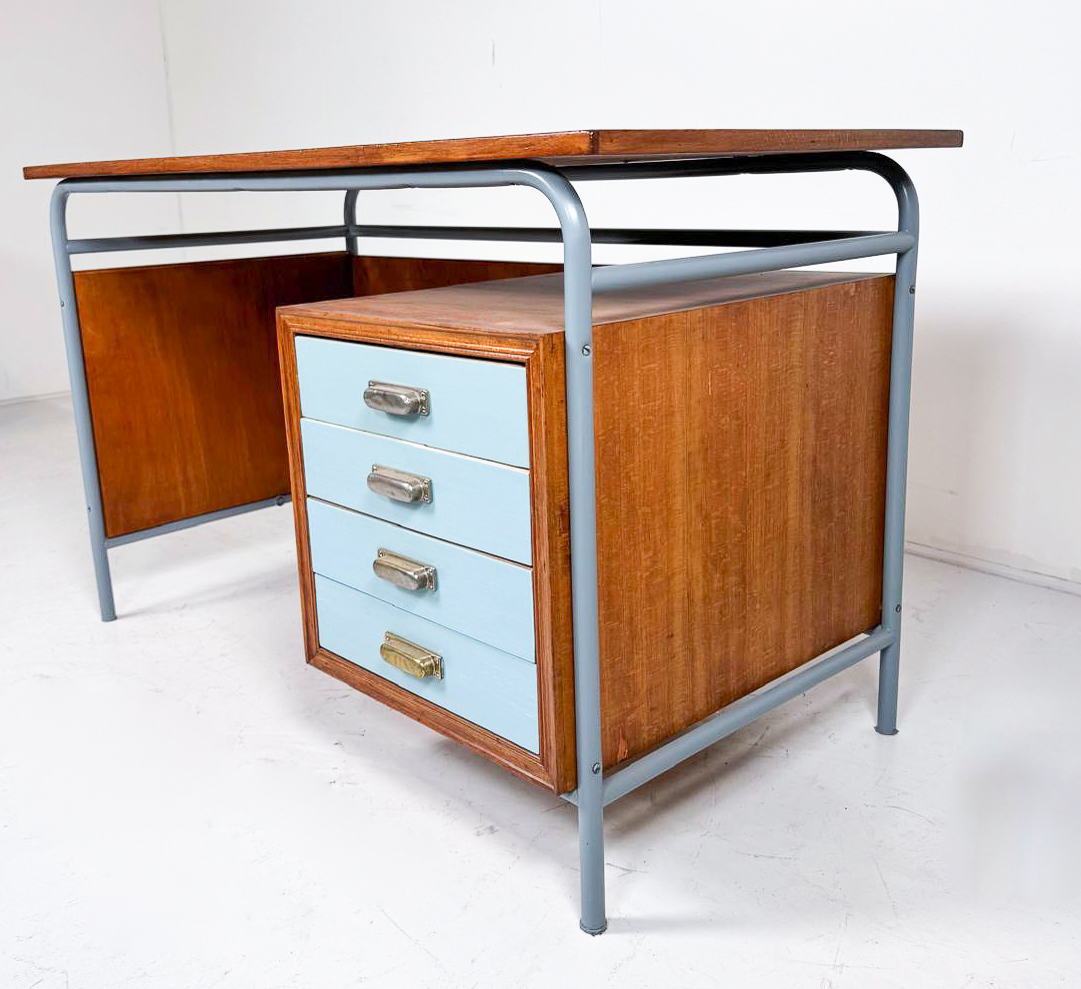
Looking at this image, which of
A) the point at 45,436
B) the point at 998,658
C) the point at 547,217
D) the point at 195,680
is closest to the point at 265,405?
the point at 195,680

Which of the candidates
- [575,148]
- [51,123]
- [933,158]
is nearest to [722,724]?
[575,148]

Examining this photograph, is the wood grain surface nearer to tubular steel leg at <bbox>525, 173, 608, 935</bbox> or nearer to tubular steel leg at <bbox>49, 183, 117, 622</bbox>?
tubular steel leg at <bbox>49, 183, 117, 622</bbox>

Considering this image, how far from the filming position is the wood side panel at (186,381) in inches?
81.5

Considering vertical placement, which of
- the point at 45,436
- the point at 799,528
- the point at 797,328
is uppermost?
the point at 797,328

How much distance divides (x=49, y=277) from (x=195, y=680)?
3.17 m

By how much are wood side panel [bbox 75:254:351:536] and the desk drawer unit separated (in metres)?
0.77

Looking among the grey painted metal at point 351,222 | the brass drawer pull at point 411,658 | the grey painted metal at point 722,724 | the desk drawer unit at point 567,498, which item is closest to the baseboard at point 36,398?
the grey painted metal at point 351,222

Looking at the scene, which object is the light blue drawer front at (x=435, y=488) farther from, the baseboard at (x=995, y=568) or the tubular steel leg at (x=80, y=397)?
the baseboard at (x=995, y=568)

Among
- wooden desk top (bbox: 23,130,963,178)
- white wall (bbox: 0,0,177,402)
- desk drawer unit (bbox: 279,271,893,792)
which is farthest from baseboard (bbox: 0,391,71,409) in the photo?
desk drawer unit (bbox: 279,271,893,792)

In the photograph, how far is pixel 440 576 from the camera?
1.30m

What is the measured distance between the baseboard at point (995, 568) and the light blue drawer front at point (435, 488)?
4.62 feet

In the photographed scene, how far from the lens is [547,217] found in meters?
3.16

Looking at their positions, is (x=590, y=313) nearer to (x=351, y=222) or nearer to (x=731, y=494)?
(x=731, y=494)

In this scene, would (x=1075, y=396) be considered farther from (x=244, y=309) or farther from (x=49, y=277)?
(x=49, y=277)
